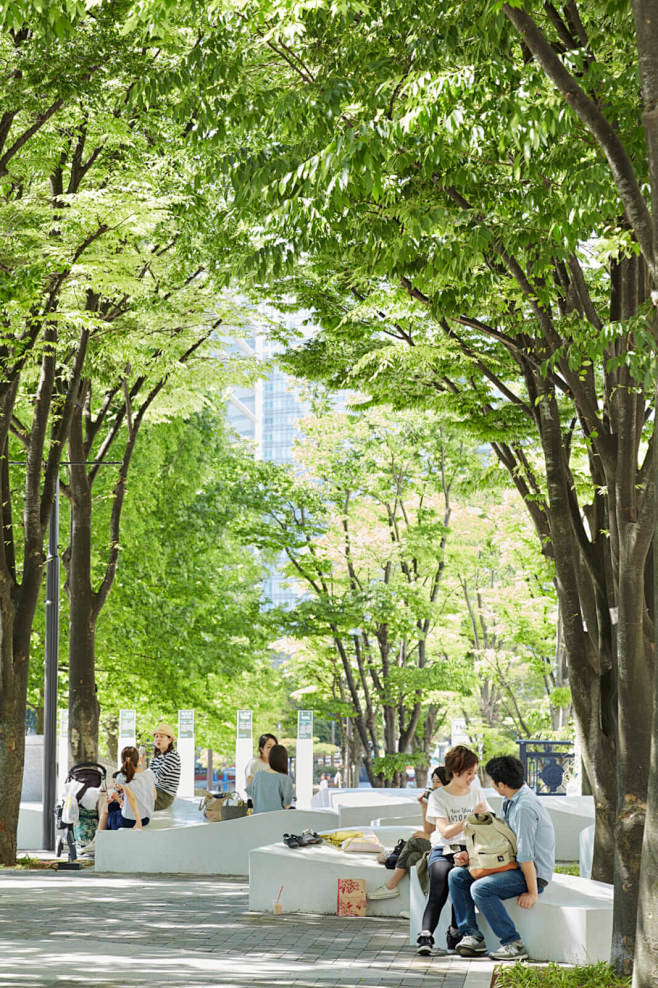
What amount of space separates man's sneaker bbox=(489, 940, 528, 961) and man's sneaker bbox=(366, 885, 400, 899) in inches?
80.1

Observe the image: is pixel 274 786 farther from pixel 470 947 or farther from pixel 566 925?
pixel 566 925

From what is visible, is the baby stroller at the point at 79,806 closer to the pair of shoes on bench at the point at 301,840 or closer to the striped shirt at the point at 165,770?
the striped shirt at the point at 165,770

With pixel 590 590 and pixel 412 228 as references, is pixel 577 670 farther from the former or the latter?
pixel 412 228

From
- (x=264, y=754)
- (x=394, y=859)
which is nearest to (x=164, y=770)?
(x=264, y=754)

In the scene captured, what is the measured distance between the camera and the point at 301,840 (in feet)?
34.7

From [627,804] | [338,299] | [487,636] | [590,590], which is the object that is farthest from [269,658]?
[627,804]

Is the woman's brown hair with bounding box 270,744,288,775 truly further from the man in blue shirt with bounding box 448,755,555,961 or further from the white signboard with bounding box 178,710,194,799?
the white signboard with bounding box 178,710,194,799

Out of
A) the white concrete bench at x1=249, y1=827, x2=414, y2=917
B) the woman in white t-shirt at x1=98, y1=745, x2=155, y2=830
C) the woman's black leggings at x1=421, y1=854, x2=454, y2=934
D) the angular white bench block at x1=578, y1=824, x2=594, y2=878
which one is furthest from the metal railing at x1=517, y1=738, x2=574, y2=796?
the woman's black leggings at x1=421, y1=854, x2=454, y2=934

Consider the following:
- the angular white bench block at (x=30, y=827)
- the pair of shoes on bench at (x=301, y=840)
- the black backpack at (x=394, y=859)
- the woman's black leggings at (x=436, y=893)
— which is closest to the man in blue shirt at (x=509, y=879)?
the woman's black leggings at (x=436, y=893)

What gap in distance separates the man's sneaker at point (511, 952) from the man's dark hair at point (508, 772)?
104 cm

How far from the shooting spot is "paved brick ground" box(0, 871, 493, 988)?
700 centimetres

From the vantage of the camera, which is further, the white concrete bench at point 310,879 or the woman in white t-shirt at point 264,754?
the woman in white t-shirt at point 264,754

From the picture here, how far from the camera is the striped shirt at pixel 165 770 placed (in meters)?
15.7

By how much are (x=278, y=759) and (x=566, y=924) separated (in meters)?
7.39
